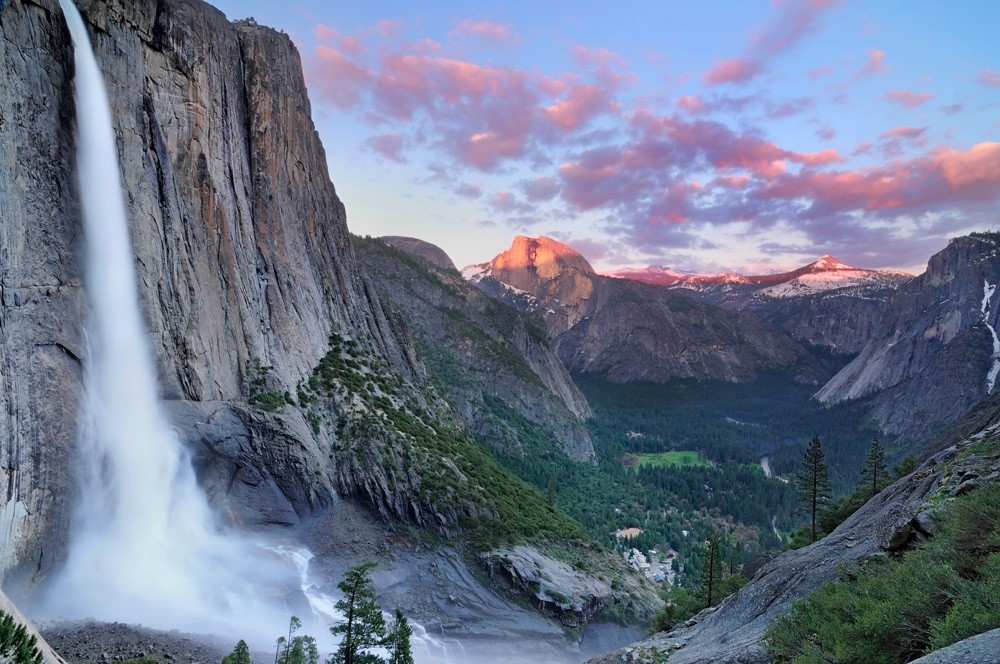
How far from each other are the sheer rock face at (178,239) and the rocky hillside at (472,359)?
125 feet

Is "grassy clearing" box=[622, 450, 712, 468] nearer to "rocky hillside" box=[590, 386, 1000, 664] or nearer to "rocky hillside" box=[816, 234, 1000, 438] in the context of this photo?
"rocky hillside" box=[816, 234, 1000, 438]

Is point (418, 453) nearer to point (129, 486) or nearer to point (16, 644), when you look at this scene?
point (129, 486)

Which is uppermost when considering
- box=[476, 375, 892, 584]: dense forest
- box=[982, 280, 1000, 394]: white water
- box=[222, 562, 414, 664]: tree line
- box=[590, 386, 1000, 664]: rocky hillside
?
box=[982, 280, 1000, 394]: white water

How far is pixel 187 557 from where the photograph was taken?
30.8 m

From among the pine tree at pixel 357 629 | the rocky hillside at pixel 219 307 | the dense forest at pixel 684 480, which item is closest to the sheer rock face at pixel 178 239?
the rocky hillside at pixel 219 307

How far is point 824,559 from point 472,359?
92.4m

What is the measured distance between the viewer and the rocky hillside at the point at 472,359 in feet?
308

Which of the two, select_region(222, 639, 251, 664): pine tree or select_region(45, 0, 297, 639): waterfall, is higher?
select_region(45, 0, 297, 639): waterfall

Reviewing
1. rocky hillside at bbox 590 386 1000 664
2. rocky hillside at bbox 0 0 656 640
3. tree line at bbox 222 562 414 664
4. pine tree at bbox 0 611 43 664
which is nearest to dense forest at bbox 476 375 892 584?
rocky hillside at bbox 0 0 656 640

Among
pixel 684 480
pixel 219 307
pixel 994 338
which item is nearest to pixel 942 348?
pixel 994 338

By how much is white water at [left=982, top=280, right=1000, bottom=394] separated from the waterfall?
161526 millimetres

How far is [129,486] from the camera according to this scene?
99.2 feet

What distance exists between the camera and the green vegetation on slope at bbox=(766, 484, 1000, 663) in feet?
29.2

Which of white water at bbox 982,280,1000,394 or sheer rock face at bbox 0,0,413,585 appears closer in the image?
sheer rock face at bbox 0,0,413,585
